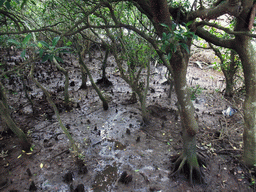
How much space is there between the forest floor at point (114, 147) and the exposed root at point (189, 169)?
112mm

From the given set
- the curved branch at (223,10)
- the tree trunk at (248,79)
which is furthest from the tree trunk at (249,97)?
the curved branch at (223,10)

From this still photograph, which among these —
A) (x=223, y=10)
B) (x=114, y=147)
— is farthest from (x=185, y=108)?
(x=114, y=147)

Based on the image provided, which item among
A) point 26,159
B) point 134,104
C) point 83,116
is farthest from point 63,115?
point 134,104

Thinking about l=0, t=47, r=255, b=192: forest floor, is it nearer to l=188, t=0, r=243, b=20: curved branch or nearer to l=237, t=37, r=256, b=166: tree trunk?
l=237, t=37, r=256, b=166: tree trunk

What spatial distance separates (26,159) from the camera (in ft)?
13.1

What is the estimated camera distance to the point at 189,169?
355cm

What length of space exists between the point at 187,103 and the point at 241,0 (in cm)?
178

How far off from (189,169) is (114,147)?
1.93 m

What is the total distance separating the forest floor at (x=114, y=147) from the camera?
11.4ft

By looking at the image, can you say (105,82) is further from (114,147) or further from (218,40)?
(218,40)

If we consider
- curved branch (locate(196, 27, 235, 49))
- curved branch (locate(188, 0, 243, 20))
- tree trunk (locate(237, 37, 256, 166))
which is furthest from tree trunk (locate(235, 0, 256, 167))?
curved branch (locate(188, 0, 243, 20))

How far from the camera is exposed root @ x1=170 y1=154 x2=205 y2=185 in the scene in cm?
347

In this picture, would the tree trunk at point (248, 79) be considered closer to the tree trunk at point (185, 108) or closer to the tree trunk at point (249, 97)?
the tree trunk at point (249, 97)

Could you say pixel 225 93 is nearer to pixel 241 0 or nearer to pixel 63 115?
pixel 241 0
